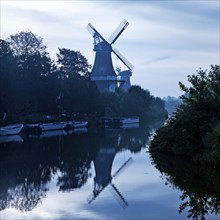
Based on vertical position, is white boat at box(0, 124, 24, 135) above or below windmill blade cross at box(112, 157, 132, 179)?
above

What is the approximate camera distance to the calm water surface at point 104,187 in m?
14.5

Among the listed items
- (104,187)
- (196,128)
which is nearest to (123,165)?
(196,128)

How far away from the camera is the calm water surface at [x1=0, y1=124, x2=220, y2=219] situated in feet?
47.6

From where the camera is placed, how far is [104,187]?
64.2 ft

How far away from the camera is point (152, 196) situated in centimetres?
1706

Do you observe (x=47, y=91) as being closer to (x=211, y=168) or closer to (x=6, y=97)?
(x=6, y=97)

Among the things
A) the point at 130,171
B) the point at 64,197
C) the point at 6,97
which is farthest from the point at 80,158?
the point at 6,97

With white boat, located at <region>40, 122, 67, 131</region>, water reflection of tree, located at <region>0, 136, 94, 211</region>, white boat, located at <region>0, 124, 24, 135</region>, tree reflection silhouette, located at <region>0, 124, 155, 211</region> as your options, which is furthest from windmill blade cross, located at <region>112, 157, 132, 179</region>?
white boat, located at <region>40, 122, 67, 131</region>

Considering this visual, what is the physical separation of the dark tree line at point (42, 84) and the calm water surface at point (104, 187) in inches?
950

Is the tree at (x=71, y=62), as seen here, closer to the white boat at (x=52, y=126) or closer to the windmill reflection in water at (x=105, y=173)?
the white boat at (x=52, y=126)

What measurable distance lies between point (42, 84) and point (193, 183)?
43.8m

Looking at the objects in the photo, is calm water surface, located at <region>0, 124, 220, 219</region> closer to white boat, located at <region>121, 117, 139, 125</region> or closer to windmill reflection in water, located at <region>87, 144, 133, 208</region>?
windmill reflection in water, located at <region>87, 144, 133, 208</region>

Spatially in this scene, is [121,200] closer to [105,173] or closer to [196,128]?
[105,173]

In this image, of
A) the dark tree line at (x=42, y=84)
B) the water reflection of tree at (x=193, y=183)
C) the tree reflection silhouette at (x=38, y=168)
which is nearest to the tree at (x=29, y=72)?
the dark tree line at (x=42, y=84)
